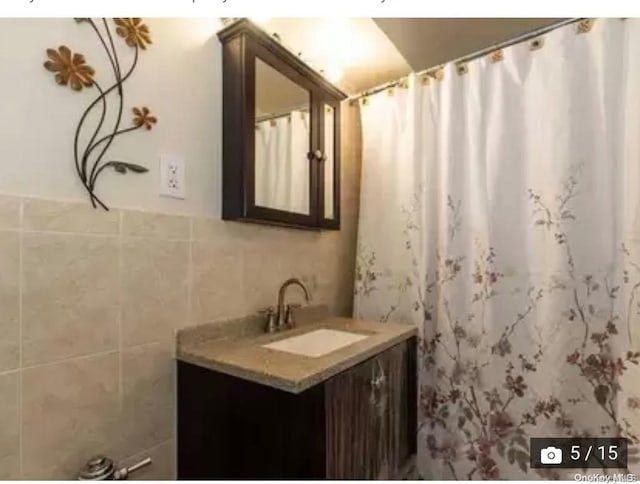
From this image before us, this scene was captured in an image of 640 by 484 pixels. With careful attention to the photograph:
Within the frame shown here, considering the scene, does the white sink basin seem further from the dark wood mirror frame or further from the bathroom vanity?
the dark wood mirror frame

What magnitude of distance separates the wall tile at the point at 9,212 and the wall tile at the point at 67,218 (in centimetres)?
1

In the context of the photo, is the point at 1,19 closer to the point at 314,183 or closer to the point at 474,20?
the point at 314,183

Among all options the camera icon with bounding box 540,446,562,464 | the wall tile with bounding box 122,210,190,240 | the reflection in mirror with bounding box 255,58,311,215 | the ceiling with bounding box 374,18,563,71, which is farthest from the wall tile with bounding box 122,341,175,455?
the ceiling with bounding box 374,18,563,71

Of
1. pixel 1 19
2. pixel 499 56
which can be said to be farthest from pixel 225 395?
pixel 499 56

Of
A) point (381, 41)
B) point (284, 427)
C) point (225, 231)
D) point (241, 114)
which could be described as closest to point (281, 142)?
point (241, 114)

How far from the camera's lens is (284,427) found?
0.81 metres

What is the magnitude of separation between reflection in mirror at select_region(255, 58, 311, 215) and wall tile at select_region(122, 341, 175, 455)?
51 cm

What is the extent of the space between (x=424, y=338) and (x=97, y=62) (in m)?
1.33

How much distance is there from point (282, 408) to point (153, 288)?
429mm

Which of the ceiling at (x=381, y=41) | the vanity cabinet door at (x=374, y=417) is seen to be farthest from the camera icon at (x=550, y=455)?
the ceiling at (x=381, y=41)

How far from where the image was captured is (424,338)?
139cm

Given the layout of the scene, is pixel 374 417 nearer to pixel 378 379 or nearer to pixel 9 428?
pixel 378 379

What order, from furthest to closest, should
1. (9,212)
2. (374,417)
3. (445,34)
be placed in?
1. (445,34)
2. (374,417)
3. (9,212)

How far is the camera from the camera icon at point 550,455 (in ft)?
3.74
